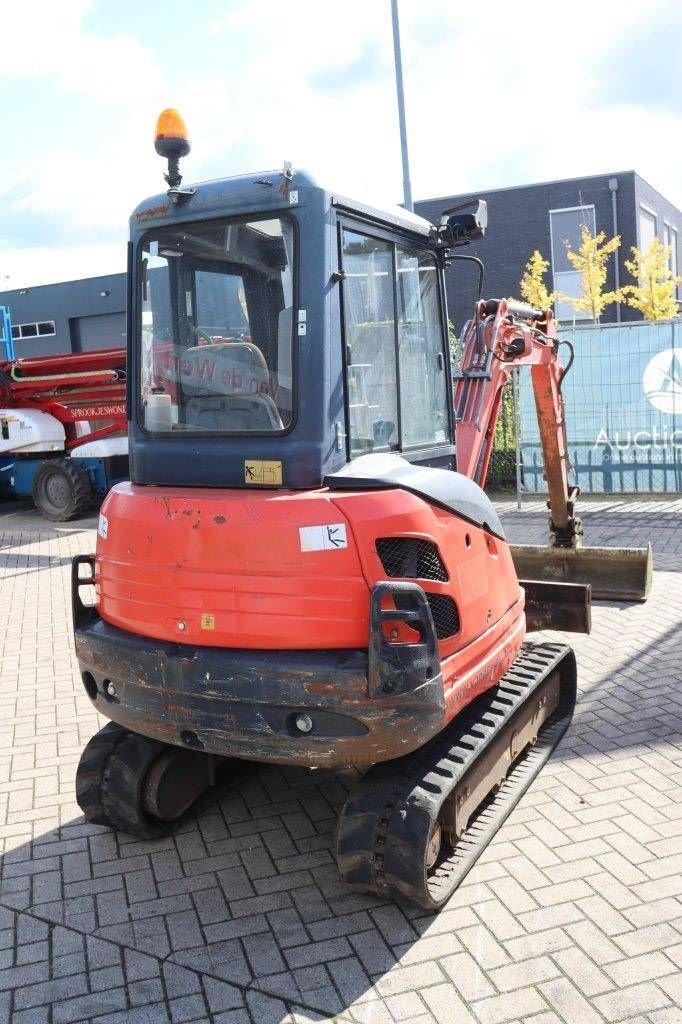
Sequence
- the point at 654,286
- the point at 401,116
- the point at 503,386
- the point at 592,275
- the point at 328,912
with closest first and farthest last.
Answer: the point at 328,912, the point at 503,386, the point at 401,116, the point at 654,286, the point at 592,275

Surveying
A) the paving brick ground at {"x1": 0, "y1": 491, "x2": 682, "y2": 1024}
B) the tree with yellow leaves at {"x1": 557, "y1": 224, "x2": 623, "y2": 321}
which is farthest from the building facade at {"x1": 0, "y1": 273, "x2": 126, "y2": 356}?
the paving brick ground at {"x1": 0, "y1": 491, "x2": 682, "y2": 1024}

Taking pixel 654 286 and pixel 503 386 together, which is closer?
pixel 503 386

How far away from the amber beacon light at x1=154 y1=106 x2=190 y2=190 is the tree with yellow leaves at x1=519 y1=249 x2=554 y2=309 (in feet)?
78.7

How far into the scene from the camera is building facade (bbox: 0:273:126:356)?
3672 centimetres

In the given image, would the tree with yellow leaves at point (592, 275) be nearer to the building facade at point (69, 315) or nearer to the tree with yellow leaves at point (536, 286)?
the tree with yellow leaves at point (536, 286)

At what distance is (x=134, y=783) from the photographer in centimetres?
412

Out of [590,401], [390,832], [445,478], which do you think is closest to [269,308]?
[445,478]

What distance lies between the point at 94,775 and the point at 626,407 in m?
9.79

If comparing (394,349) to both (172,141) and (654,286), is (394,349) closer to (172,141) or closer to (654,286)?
(172,141)

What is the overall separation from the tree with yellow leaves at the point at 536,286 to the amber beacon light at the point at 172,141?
24.0m

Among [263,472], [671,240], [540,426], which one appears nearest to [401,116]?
[540,426]

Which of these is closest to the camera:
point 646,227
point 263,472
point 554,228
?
point 263,472

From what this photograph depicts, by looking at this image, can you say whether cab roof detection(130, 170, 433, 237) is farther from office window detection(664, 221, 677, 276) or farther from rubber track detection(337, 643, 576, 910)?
office window detection(664, 221, 677, 276)

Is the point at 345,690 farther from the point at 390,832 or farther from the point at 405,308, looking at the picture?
the point at 405,308
